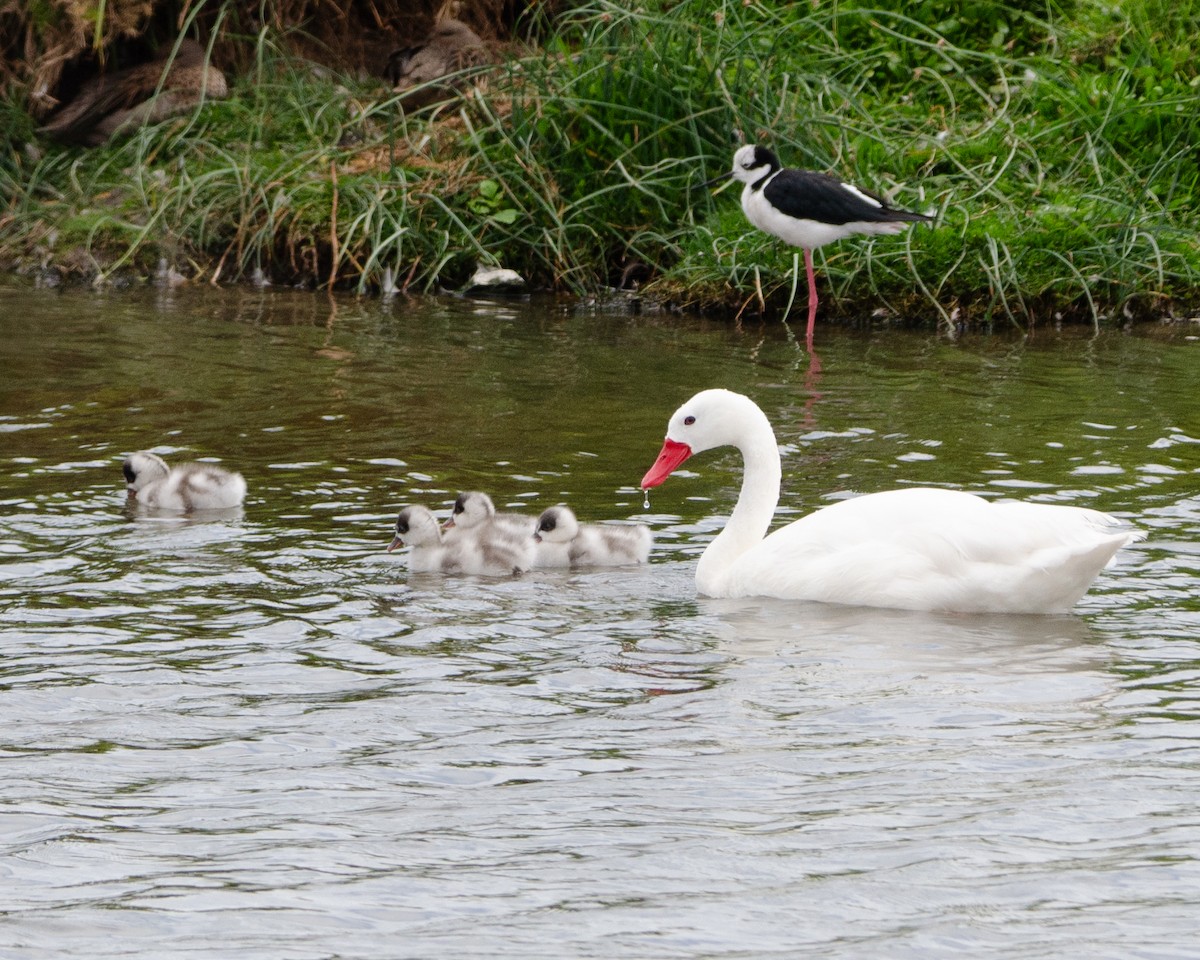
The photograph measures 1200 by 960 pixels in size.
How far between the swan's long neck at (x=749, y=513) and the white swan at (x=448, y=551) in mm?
754

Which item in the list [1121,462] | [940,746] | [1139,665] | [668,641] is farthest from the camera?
[1121,462]

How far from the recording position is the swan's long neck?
287 inches

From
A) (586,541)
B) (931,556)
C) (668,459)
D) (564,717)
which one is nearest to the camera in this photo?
(564,717)

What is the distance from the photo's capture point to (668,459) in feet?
25.3

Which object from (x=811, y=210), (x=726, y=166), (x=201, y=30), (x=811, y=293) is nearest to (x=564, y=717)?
(x=811, y=210)

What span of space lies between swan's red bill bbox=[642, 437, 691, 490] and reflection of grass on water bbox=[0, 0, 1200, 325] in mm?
6199

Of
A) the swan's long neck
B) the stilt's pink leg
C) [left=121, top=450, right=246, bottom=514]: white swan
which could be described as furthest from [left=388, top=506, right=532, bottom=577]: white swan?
the stilt's pink leg

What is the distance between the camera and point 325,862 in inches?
177

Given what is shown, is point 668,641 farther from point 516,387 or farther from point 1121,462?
point 516,387

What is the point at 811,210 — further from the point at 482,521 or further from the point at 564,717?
the point at 564,717

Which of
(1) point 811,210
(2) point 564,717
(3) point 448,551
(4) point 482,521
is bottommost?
(2) point 564,717

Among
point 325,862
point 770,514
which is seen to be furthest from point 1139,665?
point 325,862

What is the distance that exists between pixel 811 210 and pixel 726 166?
7.33ft

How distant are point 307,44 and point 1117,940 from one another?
16011 mm
